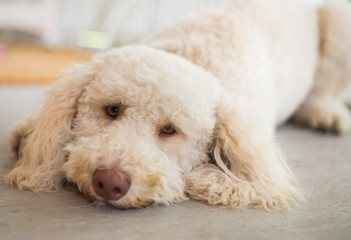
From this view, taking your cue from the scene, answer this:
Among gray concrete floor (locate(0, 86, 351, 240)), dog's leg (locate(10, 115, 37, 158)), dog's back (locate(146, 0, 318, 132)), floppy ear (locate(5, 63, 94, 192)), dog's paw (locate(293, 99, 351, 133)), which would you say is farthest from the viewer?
dog's paw (locate(293, 99, 351, 133))

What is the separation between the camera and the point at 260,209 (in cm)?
137

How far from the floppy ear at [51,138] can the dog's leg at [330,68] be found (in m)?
2.01

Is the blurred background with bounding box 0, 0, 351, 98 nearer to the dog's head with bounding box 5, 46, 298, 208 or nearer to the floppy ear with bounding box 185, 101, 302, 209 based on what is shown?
the dog's head with bounding box 5, 46, 298, 208

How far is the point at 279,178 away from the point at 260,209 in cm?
15

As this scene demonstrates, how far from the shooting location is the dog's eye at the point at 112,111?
4.57 feet

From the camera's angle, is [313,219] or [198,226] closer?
[198,226]

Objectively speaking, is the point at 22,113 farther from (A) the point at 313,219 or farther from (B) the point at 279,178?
(A) the point at 313,219

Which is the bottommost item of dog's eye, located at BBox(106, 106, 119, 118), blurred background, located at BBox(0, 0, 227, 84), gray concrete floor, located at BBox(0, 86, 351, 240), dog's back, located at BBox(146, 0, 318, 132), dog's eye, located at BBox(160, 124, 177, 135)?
gray concrete floor, located at BBox(0, 86, 351, 240)

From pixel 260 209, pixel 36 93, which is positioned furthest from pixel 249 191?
pixel 36 93

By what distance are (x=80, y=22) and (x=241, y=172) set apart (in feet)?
23.5

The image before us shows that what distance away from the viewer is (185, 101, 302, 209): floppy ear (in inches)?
54.8

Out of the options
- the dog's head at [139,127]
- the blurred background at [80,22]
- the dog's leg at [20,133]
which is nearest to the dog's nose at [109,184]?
the dog's head at [139,127]

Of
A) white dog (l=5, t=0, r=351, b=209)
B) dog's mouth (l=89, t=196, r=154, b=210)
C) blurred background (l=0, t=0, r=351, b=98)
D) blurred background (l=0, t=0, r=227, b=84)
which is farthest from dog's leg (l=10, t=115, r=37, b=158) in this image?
blurred background (l=0, t=0, r=227, b=84)

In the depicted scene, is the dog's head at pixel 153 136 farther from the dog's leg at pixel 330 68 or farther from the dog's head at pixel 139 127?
the dog's leg at pixel 330 68
